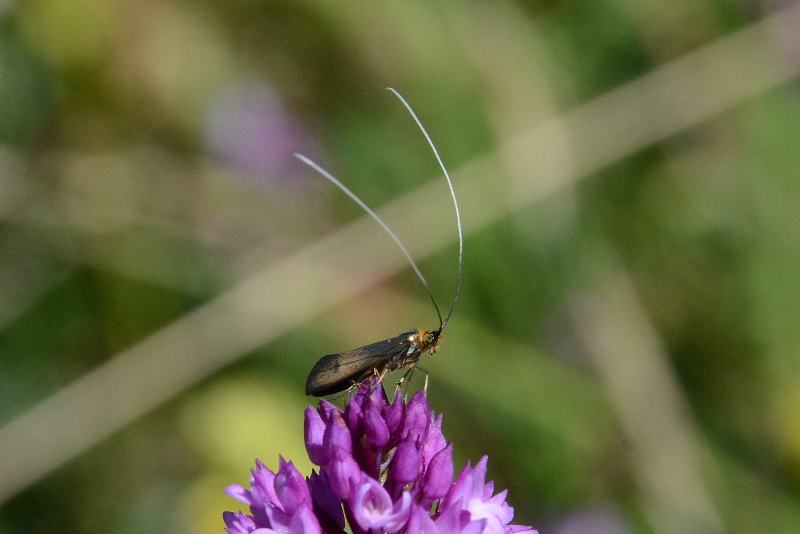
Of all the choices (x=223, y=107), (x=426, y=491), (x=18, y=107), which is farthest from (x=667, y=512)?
(x=18, y=107)

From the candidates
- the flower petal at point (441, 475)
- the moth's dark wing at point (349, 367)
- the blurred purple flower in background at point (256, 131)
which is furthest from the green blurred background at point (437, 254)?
the flower petal at point (441, 475)

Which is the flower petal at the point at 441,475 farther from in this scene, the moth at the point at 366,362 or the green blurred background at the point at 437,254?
the green blurred background at the point at 437,254

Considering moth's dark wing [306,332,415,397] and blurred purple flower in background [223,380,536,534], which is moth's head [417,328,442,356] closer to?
moth's dark wing [306,332,415,397]

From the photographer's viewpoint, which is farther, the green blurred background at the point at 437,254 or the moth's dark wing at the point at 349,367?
the green blurred background at the point at 437,254

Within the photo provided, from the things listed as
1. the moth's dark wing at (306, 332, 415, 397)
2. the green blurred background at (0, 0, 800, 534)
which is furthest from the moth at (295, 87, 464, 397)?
the green blurred background at (0, 0, 800, 534)

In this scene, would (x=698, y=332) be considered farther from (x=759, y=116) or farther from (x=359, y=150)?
(x=359, y=150)

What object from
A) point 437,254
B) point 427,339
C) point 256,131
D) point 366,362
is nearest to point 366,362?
point 366,362

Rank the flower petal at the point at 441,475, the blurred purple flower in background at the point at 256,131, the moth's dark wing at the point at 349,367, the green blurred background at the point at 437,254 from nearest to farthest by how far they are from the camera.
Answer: the flower petal at the point at 441,475, the moth's dark wing at the point at 349,367, the green blurred background at the point at 437,254, the blurred purple flower in background at the point at 256,131
